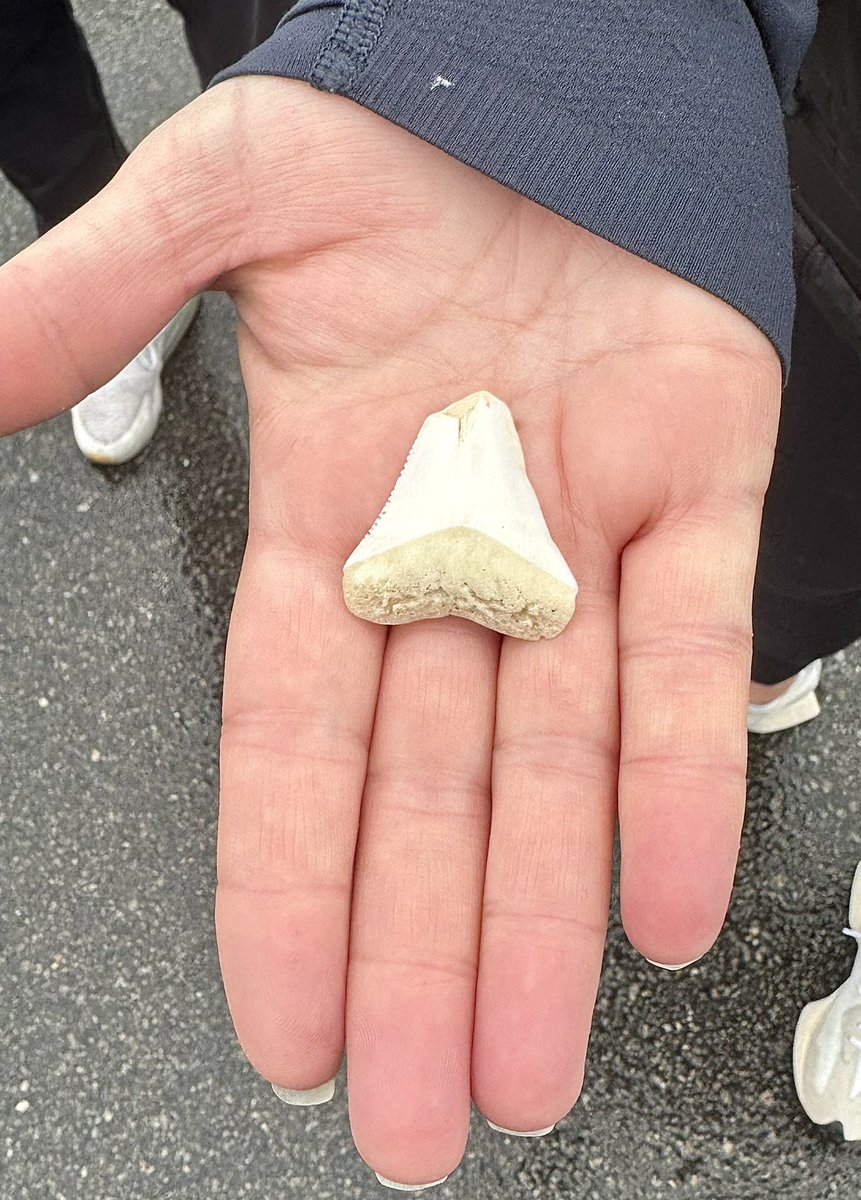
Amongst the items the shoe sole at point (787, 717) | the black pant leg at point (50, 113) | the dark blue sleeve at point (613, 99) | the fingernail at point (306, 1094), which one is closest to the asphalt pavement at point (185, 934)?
the shoe sole at point (787, 717)

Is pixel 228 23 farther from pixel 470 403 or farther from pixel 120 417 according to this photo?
pixel 470 403

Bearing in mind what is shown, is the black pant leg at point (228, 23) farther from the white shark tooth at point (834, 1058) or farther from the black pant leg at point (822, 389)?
the white shark tooth at point (834, 1058)

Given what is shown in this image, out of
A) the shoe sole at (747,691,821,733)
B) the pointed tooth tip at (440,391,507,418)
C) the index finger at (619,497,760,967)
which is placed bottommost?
the shoe sole at (747,691,821,733)

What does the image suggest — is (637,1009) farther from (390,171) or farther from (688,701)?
(390,171)

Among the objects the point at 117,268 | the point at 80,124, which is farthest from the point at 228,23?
the point at 117,268

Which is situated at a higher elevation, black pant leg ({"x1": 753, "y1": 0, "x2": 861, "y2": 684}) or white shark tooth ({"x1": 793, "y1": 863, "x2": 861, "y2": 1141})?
black pant leg ({"x1": 753, "y1": 0, "x2": 861, "y2": 684})

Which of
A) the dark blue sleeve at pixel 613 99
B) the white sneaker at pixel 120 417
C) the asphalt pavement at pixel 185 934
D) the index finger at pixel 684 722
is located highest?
the dark blue sleeve at pixel 613 99

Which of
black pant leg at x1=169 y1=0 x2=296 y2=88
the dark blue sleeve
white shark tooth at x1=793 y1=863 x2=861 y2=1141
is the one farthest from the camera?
black pant leg at x1=169 y1=0 x2=296 y2=88

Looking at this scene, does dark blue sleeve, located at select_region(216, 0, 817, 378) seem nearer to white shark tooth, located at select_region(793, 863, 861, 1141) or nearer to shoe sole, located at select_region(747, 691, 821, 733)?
shoe sole, located at select_region(747, 691, 821, 733)

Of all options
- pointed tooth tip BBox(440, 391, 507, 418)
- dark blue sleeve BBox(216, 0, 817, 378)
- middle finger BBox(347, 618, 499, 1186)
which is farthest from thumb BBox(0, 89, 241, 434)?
middle finger BBox(347, 618, 499, 1186)
